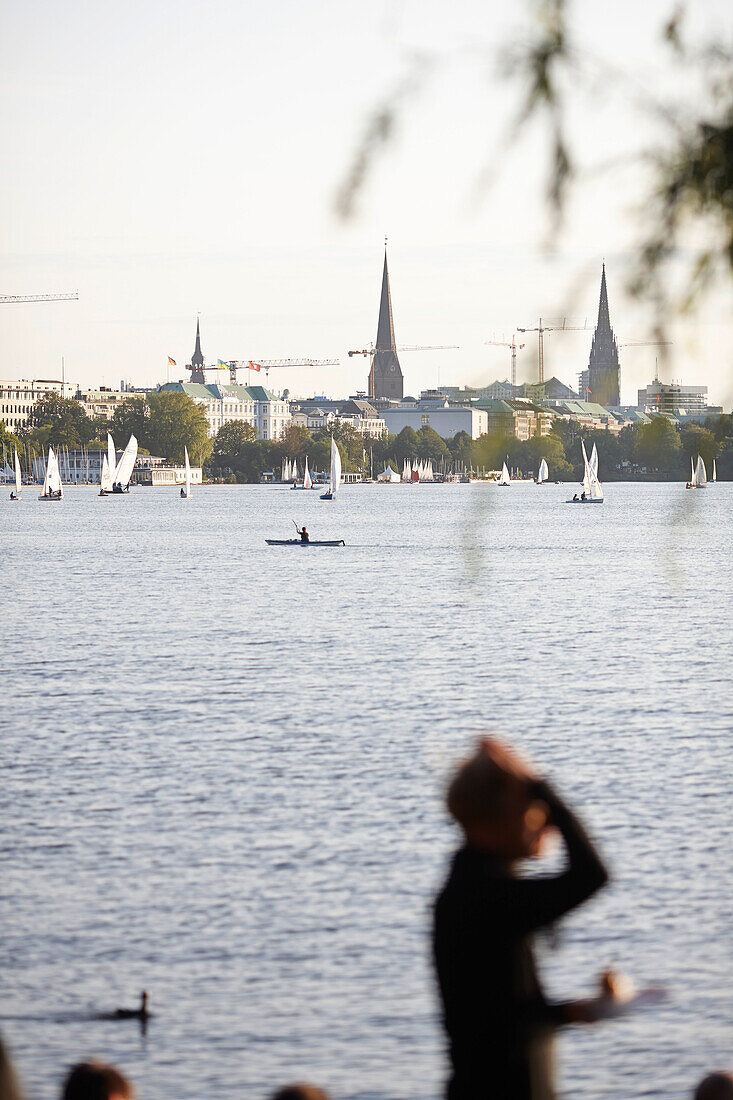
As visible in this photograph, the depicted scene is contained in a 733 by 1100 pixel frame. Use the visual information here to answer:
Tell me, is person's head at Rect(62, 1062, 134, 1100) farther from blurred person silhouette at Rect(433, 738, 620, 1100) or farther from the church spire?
the church spire

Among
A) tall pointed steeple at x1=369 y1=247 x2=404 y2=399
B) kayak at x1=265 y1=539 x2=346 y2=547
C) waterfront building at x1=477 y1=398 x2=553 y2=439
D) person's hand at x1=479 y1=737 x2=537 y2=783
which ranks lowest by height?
kayak at x1=265 y1=539 x2=346 y2=547

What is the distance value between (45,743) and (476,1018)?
30.7m

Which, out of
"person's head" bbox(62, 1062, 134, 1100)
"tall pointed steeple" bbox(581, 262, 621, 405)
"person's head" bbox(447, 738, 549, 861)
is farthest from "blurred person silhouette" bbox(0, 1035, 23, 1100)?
"tall pointed steeple" bbox(581, 262, 621, 405)

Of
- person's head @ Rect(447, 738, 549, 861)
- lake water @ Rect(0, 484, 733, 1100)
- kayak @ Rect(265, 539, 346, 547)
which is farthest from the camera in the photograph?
kayak @ Rect(265, 539, 346, 547)

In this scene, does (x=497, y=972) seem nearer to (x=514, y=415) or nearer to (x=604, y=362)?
(x=514, y=415)

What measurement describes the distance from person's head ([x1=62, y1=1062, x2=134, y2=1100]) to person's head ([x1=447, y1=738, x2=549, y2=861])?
86.1 inches

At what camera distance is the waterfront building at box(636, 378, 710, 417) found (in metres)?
5.00

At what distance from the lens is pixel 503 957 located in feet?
19.3

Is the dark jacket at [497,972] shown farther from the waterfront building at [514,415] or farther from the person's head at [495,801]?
the waterfront building at [514,415]

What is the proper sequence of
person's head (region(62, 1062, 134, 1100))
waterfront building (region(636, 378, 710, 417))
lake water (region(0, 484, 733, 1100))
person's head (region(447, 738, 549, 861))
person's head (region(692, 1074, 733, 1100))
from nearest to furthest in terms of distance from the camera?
waterfront building (region(636, 378, 710, 417)) → person's head (region(447, 738, 549, 861)) → person's head (region(62, 1062, 134, 1100)) → person's head (region(692, 1074, 733, 1100)) → lake water (region(0, 484, 733, 1100))

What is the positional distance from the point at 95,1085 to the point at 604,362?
12.9 ft

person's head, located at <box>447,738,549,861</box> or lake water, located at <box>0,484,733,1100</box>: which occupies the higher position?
person's head, located at <box>447,738,549,861</box>

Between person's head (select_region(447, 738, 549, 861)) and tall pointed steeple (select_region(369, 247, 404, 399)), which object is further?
tall pointed steeple (select_region(369, 247, 404, 399))

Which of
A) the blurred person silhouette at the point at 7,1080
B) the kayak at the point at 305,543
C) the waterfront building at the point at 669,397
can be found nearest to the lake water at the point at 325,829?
the waterfront building at the point at 669,397
